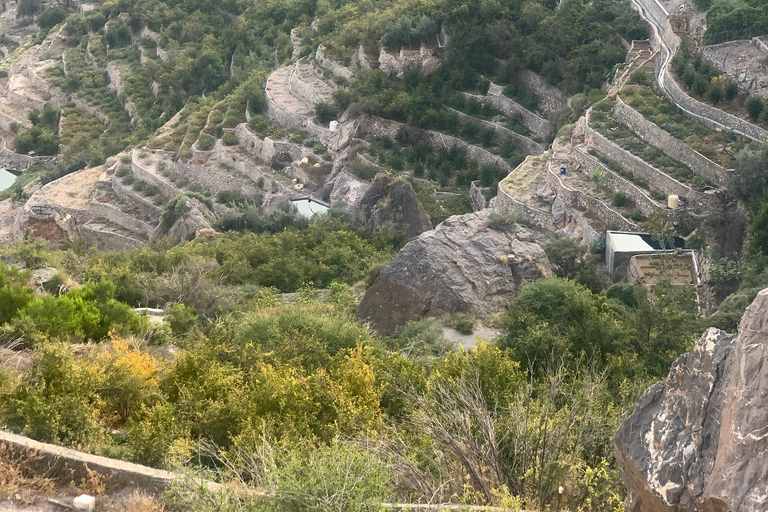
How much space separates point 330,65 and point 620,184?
1943 cm

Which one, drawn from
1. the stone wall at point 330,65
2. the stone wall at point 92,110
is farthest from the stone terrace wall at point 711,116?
the stone wall at point 92,110

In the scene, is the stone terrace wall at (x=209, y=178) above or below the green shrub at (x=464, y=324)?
below

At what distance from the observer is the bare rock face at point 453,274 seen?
20531 millimetres

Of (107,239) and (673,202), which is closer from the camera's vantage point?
(673,202)

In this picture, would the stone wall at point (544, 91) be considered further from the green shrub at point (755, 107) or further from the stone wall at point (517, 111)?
the green shrub at point (755, 107)

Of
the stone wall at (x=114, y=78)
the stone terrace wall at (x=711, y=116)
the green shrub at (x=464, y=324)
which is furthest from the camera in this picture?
the stone wall at (x=114, y=78)

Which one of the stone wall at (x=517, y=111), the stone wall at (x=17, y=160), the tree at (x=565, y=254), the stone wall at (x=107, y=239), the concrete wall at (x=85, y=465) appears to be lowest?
the stone wall at (x=17, y=160)

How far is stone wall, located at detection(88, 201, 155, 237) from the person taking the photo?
40688 mm

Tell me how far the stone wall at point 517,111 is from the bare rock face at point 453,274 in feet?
50.4

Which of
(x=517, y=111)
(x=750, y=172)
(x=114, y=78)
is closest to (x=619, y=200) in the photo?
(x=750, y=172)

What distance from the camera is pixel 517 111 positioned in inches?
1550

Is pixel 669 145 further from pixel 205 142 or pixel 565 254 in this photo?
pixel 205 142

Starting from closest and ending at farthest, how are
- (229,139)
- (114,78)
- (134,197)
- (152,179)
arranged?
(134,197), (152,179), (229,139), (114,78)

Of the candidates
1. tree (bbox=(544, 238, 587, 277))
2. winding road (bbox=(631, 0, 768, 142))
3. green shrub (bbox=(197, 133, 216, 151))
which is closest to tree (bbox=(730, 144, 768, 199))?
winding road (bbox=(631, 0, 768, 142))
